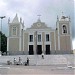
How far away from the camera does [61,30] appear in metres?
55.9

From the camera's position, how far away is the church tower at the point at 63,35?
53.9 meters

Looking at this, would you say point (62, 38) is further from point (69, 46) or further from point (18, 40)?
point (18, 40)

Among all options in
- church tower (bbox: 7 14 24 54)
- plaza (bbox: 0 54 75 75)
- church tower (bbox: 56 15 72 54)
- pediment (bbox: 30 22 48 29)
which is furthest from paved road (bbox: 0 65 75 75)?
pediment (bbox: 30 22 48 29)

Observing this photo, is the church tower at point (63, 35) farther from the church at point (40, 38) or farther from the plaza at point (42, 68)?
the plaza at point (42, 68)

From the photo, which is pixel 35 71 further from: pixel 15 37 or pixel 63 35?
pixel 15 37

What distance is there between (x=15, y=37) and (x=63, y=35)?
36.9 ft

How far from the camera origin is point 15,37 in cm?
5653

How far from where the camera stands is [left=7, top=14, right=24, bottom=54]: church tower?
55200 millimetres

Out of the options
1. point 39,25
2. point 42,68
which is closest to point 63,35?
point 39,25

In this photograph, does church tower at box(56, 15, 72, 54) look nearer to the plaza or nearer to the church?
the church

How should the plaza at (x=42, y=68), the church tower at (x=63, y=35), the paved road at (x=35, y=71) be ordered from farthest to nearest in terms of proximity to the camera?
the church tower at (x=63, y=35) → the plaza at (x=42, y=68) → the paved road at (x=35, y=71)

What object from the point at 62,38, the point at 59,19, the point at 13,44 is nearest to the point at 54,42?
the point at 62,38

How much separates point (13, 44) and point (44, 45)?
7.22m

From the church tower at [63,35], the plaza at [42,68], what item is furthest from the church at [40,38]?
the plaza at [42,68]
